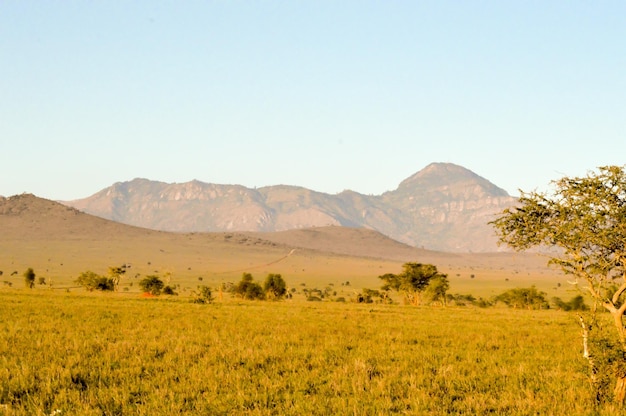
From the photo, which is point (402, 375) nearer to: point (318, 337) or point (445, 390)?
point (445, 390)

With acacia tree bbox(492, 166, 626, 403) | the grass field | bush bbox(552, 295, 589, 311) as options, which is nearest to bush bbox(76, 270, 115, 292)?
the grass field

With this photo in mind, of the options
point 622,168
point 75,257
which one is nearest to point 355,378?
point 622,168

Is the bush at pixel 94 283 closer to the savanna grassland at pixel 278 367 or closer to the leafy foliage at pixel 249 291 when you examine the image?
the leafy foliage at pixel 249 291

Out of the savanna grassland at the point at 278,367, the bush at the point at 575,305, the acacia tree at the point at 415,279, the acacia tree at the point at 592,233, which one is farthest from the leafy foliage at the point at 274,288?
the acacia tree at the point at 592,233

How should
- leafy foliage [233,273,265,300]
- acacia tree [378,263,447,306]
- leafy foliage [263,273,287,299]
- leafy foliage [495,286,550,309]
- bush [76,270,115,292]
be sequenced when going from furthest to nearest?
1. leafy foliage [495,286,550,309]
2. bush [76,270,115,292]
3. leafy foliage [233,273,265,300]
4. leafy foliage [263,273,287,299]
5. acacia tree [378,263,447,306]

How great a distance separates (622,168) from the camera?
1324cm

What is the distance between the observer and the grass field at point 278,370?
1198 centimetres

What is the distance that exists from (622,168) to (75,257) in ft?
603

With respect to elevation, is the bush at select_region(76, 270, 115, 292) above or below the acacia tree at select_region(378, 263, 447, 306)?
below

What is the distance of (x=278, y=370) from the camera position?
15.8 metres

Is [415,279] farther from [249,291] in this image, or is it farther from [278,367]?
[278,367]

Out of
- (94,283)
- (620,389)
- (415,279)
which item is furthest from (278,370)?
(94,283)

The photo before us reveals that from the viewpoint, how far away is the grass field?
1198 cm

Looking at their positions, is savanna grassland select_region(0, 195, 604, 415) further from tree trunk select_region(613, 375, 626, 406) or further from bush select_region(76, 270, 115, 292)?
bush select_region(76, 270, 115, 292)
